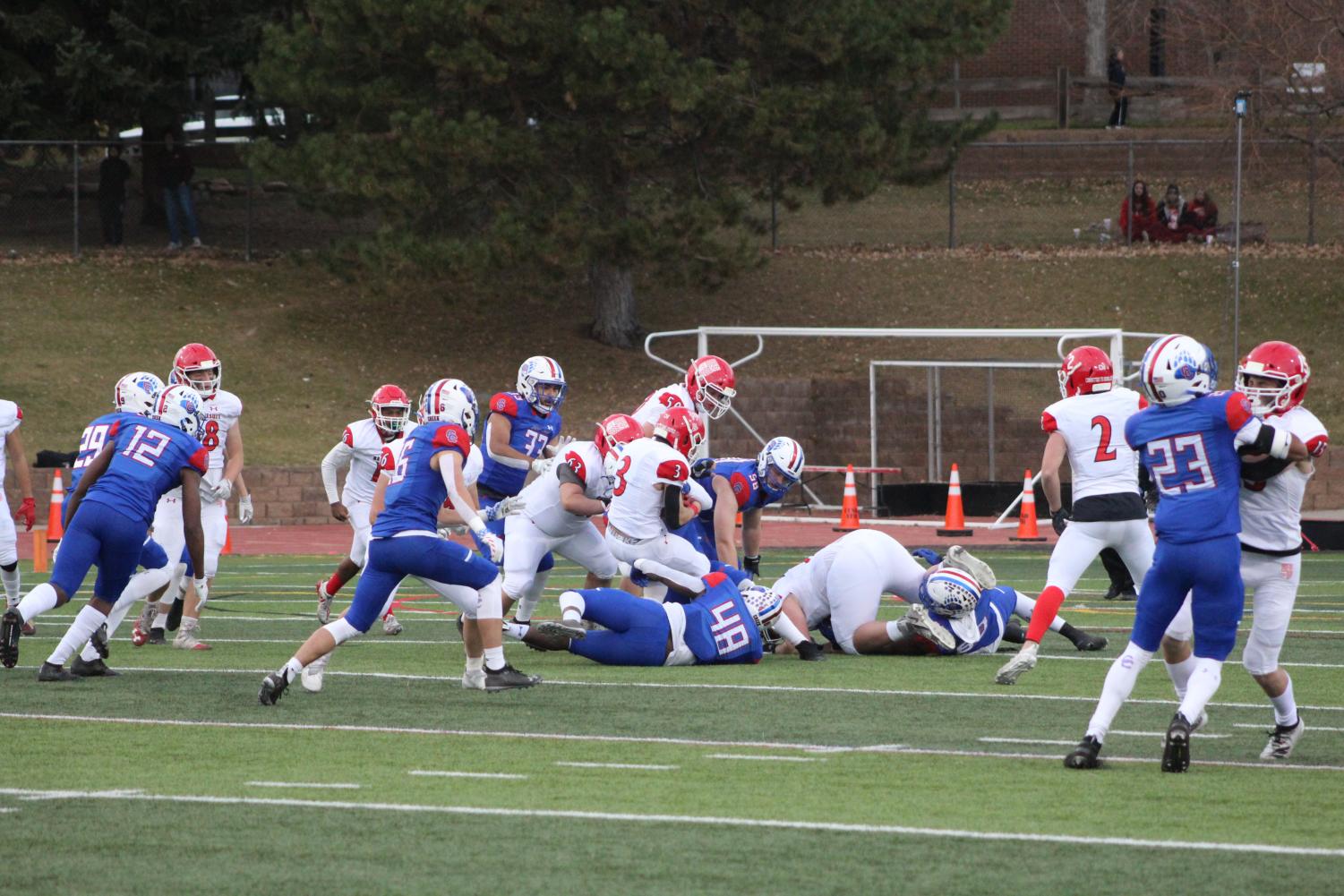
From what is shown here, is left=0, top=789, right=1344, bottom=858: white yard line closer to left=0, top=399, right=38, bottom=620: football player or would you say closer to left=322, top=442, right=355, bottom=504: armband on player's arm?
left=0, top=399, right=38, bottom=620: football player

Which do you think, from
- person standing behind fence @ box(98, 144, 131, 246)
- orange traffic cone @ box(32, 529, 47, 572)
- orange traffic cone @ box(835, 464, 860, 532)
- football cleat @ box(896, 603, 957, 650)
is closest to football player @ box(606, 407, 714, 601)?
football cleat @ box(896, 603, 957, 650)

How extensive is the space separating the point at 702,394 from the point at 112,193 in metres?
21.7

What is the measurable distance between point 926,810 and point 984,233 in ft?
95.0

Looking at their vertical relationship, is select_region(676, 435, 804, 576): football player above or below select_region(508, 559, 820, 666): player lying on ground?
above

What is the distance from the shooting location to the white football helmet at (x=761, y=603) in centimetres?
1095

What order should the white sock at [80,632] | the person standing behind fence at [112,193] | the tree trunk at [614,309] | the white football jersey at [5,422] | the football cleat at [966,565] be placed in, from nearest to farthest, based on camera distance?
the white sock at [80,632]
the football cleat at [966,565]
the white football jersey at [5,422]
the tree trunk at [614,309]
the person standing behind fence at [112,193]

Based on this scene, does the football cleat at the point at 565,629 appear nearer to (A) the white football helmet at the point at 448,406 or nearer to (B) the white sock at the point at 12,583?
(A) the white football helmet at the point at 448,406

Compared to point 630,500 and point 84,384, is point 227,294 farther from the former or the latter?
point 630,500

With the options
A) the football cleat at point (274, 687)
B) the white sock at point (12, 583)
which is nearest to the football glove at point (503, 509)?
the white sock at point (12, 583)

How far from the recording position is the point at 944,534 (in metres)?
21.4

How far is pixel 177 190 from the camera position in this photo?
32281 millimetres

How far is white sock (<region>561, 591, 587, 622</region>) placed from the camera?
10.5 metres

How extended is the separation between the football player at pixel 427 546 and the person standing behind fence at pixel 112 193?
915 inches

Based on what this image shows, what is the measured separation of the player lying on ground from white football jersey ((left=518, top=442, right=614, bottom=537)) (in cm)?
72
